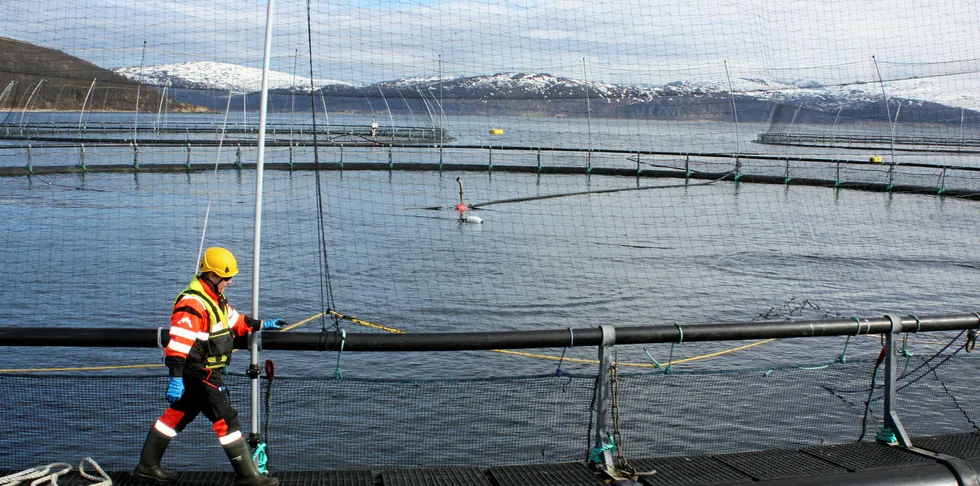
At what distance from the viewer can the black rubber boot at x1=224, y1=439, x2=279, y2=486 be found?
518 centimetres

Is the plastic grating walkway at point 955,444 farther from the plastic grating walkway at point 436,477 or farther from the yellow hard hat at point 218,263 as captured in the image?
the yellow hard hat at point 218,263

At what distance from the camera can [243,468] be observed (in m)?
5.22

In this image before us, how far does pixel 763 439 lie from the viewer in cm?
903

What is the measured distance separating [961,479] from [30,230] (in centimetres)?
2387

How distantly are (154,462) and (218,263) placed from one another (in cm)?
129

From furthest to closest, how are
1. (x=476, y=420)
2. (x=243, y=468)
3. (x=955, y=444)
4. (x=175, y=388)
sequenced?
(x=476, y=420) → (x=955, y=444) → (x=243, y=468) → (x=175, y=388)

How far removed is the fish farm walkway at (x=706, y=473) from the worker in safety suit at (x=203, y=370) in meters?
0.19

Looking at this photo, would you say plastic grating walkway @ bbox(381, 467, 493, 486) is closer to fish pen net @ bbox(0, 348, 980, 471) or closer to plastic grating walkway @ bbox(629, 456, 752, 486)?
plastic grating walkway @ bbox(629, 456, 752, 486)

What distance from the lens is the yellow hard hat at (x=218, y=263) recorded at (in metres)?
5.39

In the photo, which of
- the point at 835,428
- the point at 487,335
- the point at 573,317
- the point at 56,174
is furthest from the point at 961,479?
the point at 56,174

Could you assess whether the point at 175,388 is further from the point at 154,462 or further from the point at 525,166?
the point at 525,166

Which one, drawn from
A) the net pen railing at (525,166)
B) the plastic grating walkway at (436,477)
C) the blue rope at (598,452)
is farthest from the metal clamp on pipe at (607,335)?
the net pen railing at (525,166)

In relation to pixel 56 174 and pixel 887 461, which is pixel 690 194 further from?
pixel 887 461

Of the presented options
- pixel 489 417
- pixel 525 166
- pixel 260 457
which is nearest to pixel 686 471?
pixel 260 457
